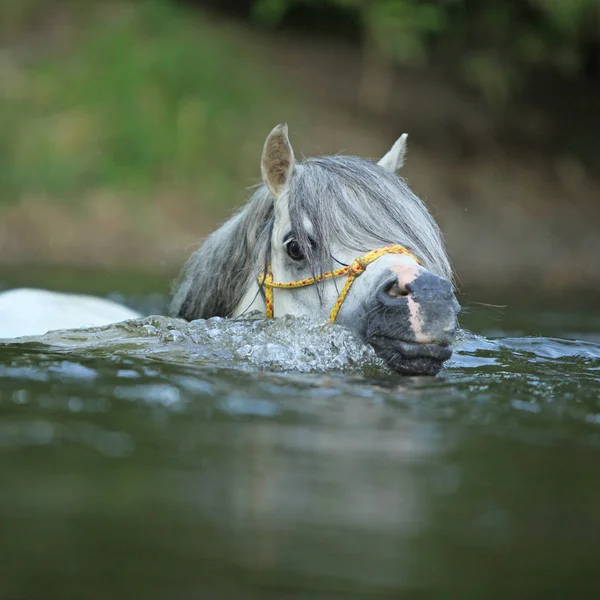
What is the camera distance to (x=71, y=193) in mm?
14109

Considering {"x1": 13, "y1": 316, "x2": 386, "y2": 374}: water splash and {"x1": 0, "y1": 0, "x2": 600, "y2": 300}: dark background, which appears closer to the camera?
{"x1": 13, "y1": 316, "x2": 386, "y2": 374}: water splash

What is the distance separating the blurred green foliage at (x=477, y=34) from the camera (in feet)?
54.7

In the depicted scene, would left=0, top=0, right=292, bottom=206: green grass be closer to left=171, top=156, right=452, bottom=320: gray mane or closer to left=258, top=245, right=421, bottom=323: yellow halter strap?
left=171, top=156, right=452, bottom=320: gray mane

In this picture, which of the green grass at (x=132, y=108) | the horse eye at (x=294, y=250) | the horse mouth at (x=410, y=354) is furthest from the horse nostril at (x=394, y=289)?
the green grass at (x=132, y=108)

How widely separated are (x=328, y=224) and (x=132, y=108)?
12664mm

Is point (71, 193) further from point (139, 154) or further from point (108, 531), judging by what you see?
point (108, 531)

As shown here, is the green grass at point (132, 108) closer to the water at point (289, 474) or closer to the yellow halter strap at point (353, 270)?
the yellow halter strap at point (353, 270)

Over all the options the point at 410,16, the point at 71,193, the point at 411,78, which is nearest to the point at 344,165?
the point at 71,193

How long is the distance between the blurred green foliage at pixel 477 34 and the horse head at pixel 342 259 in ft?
40.8

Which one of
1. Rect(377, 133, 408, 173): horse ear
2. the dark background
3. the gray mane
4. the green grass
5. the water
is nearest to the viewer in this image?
the water

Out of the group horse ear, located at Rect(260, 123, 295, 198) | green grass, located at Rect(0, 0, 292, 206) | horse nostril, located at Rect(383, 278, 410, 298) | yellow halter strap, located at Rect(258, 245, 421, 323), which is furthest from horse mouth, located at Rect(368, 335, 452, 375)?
green grass, located at Rect(0, 0, 292, 206)

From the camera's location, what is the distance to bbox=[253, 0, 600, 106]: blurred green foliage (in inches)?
657

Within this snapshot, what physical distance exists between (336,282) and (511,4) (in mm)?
15575

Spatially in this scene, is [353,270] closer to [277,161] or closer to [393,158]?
[277,161]
